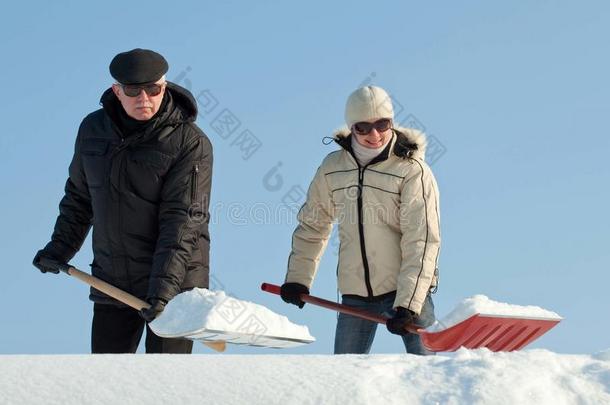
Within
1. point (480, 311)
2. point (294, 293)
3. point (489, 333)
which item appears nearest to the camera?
point (480, 311)

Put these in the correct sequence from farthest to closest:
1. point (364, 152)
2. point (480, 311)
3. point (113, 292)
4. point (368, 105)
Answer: point (364, 152)
point (368, 105)
point (113, 292)
point (480, 311)

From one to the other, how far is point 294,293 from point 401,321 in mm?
857

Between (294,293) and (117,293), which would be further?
Answer: (294,293)

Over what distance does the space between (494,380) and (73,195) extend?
3.27 m

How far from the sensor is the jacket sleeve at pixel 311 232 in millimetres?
5781

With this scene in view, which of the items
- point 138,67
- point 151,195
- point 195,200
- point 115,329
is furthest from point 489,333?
point 138,67

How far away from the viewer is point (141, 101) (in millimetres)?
5145

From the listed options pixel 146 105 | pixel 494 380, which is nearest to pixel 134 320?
pixel 146 105

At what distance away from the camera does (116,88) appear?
5.25m

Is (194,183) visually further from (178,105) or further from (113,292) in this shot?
(113,292)

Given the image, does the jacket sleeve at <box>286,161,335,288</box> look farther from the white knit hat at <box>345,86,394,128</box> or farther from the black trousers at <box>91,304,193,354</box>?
the black trousers at <box>91,304,193,354</box>

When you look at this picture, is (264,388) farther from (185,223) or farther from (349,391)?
(185,223)

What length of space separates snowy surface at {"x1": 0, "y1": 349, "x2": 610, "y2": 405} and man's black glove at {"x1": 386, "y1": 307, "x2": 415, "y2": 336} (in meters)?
1.99

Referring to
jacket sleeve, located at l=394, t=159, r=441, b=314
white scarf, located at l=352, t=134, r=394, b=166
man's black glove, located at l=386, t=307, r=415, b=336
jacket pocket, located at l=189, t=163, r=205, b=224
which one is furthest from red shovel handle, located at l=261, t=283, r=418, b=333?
jacket pocket, located at l=189, t=163, r=205, b=224
